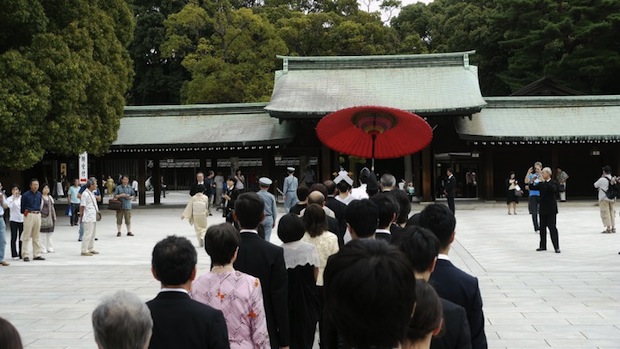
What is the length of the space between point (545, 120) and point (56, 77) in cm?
1970

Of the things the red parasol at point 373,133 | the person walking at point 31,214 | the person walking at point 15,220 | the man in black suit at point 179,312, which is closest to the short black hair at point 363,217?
the man in black suit at point 179,312

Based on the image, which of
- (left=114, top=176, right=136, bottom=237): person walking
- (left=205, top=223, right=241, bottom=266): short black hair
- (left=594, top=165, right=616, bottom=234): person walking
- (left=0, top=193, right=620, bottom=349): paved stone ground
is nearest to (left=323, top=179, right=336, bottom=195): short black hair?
(left=0, top=193, right=620, bottom=349): paved stone ground

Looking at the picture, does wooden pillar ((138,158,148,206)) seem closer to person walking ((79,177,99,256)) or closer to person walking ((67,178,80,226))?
person walking ((67,178,80,226))

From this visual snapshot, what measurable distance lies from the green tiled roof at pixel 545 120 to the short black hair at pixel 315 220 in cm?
2198

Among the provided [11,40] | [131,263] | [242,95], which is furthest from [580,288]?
[242,95]

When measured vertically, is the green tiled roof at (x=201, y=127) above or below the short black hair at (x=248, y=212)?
above

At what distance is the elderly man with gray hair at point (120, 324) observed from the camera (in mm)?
2635

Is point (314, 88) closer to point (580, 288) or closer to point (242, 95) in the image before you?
point (242, 95)

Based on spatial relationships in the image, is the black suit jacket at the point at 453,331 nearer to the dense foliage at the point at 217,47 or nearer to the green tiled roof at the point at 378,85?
the dense foliage at the point at 217,47

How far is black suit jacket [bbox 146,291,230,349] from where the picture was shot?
3.31 meters

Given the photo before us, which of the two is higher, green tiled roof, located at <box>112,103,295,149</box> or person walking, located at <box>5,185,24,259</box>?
green tiled roof, located at <box>112,103,295,149</box>

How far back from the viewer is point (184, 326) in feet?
10.9

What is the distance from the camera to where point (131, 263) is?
12.9 m

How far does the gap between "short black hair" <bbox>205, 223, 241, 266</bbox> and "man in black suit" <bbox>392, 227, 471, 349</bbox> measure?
1.12 meters
